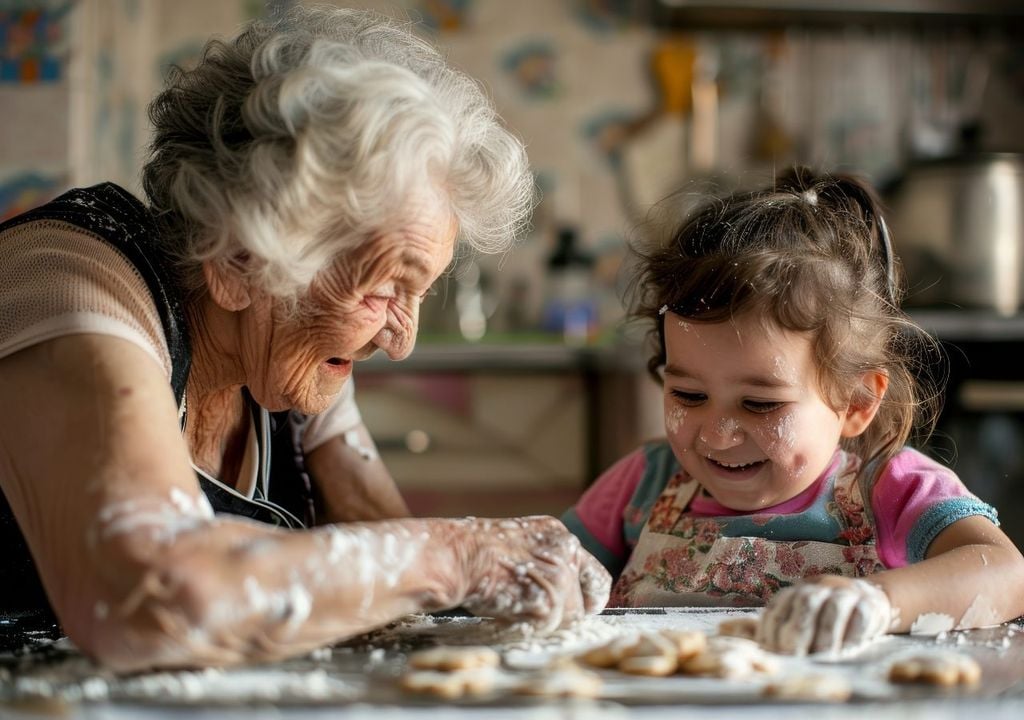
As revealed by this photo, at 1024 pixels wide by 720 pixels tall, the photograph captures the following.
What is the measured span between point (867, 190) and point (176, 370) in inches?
37.5

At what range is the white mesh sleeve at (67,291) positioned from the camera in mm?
1024

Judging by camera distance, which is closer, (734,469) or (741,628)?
(741,628)

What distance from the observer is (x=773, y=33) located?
3.64m

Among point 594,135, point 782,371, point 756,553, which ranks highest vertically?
point 594,135

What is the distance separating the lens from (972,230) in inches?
118

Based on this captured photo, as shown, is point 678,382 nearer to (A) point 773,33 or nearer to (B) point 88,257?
(B) point 88,257

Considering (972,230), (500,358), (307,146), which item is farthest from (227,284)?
(972,230)

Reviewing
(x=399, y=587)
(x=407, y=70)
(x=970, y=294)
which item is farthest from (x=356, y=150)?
(x=970, y=294)

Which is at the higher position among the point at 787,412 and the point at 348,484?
the point at 787,412

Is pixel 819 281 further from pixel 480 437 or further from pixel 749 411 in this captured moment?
pixel 480 437

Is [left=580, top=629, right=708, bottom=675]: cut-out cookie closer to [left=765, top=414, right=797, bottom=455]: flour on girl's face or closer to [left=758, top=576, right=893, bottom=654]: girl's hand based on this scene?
[left=758, top=576, right=893, bottom=654]: girl's hand

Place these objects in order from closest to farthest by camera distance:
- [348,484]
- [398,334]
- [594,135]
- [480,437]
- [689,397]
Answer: [398,334] < [689,397] < [348,484] < [480,437] < [594,135]

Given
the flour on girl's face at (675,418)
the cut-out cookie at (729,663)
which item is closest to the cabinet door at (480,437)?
the flour on girl's face at (675,418)

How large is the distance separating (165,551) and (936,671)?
2.06 feet
